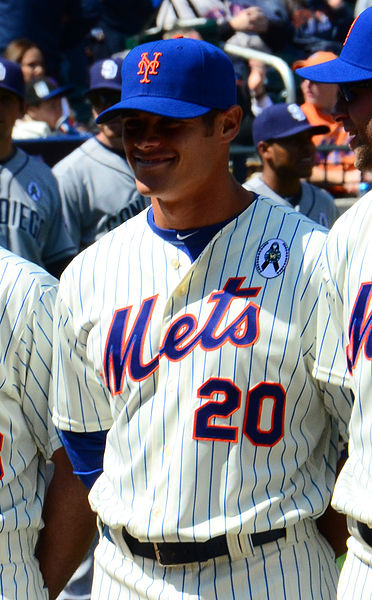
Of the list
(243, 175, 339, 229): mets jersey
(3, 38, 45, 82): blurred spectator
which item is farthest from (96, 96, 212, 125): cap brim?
(3, 38, 45, 82): blurred spectator

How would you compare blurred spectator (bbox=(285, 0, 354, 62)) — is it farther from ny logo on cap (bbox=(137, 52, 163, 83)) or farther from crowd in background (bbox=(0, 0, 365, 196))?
ny logo on cap (bbox=(137, 52, 163, 83))

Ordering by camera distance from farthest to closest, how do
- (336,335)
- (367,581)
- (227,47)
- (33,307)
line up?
(227,47)
(33,307)
(336,335)
(367,581)

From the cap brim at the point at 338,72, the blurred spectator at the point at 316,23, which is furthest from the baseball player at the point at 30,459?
the blurred spectator at the point at 316,23

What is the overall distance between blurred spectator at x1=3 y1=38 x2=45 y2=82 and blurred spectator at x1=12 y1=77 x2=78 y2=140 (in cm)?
14

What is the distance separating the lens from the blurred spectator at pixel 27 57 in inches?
357

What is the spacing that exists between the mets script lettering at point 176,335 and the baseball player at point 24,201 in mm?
2628

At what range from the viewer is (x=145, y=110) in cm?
261

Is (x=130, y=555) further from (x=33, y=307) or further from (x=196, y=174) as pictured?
(x=196, y=174)

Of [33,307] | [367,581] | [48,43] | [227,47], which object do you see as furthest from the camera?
[48,43]

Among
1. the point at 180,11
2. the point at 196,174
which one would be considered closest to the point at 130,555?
the point at 196,174

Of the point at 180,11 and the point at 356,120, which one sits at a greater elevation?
the point at 356,120

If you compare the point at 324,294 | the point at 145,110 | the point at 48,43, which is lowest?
the point at 48,43

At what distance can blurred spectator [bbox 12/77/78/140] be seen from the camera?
8289mm

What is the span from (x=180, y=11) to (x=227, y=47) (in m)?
0.81
